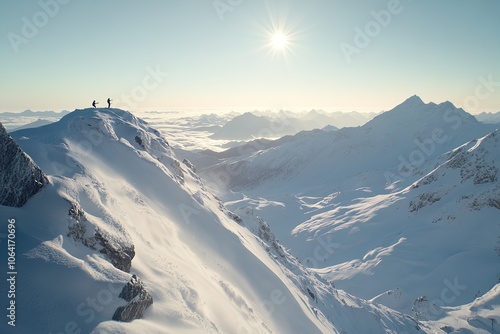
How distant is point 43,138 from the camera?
27.1 m

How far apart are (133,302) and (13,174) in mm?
8385

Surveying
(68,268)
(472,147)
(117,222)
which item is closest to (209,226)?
(117,222)

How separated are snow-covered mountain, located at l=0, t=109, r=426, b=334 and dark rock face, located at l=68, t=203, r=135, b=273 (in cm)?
5

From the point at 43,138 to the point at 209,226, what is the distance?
719 inches

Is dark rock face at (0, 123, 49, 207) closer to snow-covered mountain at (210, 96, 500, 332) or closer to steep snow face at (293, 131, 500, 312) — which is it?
snow-covered mountain at (210, 96, 500, 332)

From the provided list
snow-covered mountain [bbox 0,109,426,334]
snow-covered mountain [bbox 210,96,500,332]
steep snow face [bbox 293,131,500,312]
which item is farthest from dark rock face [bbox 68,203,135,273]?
steep snow face [bbox 293,131,500,312]

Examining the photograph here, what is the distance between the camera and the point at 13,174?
1354cm

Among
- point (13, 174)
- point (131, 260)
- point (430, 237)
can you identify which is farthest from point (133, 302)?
point (430, 237)

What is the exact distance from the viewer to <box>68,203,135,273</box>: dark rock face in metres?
13.9

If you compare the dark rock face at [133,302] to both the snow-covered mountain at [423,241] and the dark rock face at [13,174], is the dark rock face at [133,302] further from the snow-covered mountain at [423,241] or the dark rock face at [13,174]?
the snow-covered mountain at [423,241]

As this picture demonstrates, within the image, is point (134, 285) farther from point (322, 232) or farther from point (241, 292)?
point (322, 232)

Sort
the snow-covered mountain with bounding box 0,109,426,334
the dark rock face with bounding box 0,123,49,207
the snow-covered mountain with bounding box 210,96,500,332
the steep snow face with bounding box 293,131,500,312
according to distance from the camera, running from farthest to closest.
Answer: the steep snow face with bounding box 293,131,500,312 → the snow-covered mountain with bounding box 210,96,500,332 → the dark rock face with bounding box 0,123,49,207 → the snow-covered mountain with bounding box 0,109,426,334

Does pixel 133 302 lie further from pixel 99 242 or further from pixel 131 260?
pixel 99 242

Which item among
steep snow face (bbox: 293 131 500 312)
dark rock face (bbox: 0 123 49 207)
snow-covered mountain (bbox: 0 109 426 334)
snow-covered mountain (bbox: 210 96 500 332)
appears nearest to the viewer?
snow-covered mountain (bbox: 0 109 426 334)
